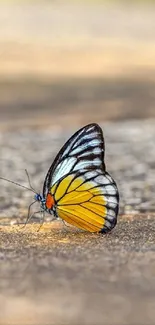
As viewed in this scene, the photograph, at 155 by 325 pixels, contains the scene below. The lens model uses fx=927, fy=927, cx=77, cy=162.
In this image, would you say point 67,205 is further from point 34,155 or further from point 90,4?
point 90,4

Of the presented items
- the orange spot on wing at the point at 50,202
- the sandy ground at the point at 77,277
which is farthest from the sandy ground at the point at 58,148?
the orange spot on wing at the point at 50,202

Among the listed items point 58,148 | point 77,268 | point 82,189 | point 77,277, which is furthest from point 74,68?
point 77,277

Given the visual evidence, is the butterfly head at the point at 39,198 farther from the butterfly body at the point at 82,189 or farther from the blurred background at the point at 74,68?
the blurred background at the point at 74,68

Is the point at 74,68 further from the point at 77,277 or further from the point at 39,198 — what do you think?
the point at 77,277

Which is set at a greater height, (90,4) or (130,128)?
(90,4)

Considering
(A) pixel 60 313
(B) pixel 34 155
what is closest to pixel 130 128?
(B) pixel 34 155

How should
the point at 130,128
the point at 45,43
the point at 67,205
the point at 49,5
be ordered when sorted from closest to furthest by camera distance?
the point at 67,205
the point at 130,128
the point at 45,43
the point at 49,5
